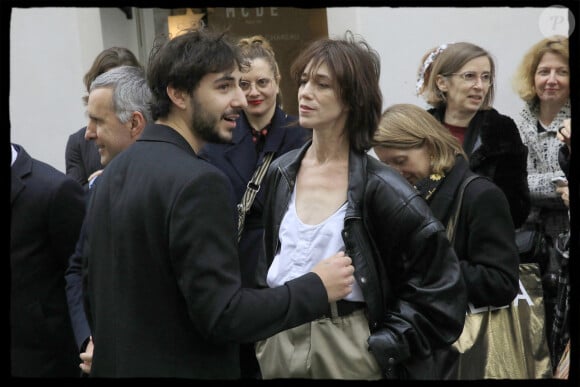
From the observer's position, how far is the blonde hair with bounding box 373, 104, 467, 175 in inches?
163

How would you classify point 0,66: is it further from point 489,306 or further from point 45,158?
point 45,158

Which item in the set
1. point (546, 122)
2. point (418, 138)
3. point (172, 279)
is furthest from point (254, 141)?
point (172, 279)

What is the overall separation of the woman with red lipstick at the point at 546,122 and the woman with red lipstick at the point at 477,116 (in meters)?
0.38

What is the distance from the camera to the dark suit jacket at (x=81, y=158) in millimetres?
5469

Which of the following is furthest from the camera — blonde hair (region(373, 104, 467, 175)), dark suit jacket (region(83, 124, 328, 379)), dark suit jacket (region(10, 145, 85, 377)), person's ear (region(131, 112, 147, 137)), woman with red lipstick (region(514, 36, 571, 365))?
woman with red lipstick (region(514, 36, 571, 365))

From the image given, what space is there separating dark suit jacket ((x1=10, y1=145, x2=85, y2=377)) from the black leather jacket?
1.21 meters

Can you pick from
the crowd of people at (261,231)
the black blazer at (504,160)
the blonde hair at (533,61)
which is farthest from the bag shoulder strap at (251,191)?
the blonde hair at (533,61)

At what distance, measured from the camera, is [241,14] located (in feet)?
25.3

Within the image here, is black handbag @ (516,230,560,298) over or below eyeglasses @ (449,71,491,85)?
below

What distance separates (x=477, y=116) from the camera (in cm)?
512

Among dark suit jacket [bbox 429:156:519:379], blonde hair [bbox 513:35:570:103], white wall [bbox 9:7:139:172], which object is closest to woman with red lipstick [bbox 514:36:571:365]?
blonde hair [bbox 513:35:570:103]

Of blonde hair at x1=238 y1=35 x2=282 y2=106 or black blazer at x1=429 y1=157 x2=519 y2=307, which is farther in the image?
blonde hair at x1=238 y1=35 x2=282 y2=106

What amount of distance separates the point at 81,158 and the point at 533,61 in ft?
9.15

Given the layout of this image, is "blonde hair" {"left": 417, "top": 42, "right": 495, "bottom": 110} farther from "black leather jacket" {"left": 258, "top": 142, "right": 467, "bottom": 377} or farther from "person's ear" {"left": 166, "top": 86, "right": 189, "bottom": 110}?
"person's ear" {"left": 166, "top": 86, "right": 189, "bottom": 110}
